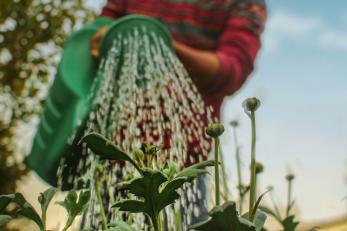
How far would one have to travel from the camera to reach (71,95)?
5.80 ft

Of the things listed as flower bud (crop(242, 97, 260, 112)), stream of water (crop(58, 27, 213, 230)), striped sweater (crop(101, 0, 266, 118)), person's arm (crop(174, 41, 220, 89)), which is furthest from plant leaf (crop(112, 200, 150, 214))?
striped sweater (crop(101, 0, 266, 118))

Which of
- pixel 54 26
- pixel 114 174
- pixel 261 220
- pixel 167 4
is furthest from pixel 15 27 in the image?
pixel 261 220

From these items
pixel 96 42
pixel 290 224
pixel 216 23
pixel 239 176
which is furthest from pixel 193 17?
pixel 290 224

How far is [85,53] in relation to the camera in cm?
→ 185

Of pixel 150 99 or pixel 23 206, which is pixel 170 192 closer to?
pixel 23 206

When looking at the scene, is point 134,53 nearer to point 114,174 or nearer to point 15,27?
point 114,174

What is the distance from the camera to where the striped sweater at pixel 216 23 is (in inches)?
74.8

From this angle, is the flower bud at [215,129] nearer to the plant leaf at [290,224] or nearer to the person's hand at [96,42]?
the plant leaf at [290,224]

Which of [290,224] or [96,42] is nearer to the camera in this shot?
[290,224]

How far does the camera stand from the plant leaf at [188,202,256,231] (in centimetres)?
41

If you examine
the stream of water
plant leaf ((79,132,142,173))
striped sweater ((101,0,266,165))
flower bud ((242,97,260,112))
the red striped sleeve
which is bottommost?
plant leaf ((79,132,142,173))

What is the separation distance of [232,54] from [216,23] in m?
0.19

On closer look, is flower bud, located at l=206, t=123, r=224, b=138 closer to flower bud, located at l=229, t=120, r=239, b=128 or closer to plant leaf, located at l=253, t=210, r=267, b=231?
plant leaf, located at l=253, t=210, r=267, b=231

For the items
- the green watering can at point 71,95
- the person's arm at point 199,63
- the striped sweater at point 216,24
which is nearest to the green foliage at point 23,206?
the green watering can at point 71,95
